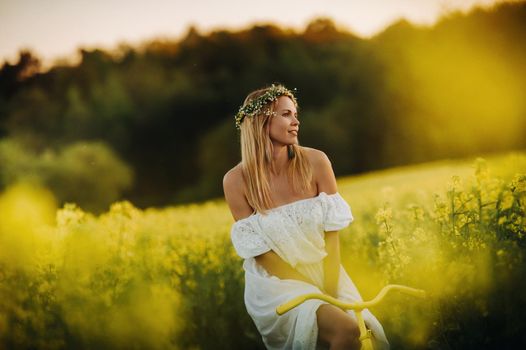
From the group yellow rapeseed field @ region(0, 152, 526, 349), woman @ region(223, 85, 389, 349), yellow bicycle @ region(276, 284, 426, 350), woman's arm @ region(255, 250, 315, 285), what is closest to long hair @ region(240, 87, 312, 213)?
woman @ region(223, 85, 389, 349)

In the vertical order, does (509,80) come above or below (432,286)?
above

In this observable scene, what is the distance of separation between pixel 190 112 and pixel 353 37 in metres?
5.92

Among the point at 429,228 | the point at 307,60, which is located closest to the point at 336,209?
the point at 429,228

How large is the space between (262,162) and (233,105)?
12.0m

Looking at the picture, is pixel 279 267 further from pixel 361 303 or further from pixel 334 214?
pixel 361 303

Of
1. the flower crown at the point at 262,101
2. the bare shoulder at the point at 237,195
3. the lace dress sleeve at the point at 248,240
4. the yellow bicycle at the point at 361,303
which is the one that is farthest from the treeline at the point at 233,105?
the yellow bicycle at the point at 361,303

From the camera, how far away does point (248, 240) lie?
3.38 metres

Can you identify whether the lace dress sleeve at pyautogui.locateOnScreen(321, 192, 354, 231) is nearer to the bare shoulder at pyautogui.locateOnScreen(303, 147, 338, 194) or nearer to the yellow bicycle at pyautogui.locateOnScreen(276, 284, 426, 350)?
the bare shoulder at pyautogui.locateOnScreen(303, 147, 338, 194)

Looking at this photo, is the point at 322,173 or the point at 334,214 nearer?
the point at 334,214

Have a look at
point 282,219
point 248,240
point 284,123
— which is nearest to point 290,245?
point 282,219

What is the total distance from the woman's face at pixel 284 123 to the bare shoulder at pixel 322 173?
0.63 ft

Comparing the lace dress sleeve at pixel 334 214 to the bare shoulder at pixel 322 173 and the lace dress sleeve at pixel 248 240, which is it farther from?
the lace dress sleeve at pixel 248 240

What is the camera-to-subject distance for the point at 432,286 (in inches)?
147

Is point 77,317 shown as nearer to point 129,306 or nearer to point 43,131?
point 129,306
